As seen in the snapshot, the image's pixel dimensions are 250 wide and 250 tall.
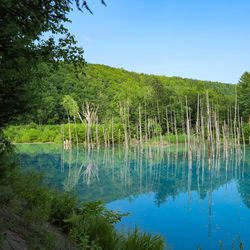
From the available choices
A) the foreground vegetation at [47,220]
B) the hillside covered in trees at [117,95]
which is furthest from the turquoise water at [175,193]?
the hillside covered in trees at [117,95]

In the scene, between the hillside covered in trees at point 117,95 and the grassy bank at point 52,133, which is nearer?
the grassy bank at point 52,133

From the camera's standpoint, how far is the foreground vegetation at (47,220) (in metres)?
5.43

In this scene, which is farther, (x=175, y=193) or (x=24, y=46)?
(x=175, y=193)

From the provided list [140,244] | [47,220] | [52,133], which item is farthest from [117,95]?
[140,244]

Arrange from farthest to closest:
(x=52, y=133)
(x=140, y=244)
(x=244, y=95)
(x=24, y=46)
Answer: (x=52, y=133) < (x=244, y=95) < (x=140, y=244) < (x=24, y=46)

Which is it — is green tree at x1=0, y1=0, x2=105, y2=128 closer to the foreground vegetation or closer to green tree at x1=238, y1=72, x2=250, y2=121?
the foreground vegetation

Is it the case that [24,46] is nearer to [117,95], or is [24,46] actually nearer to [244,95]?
[244,95]

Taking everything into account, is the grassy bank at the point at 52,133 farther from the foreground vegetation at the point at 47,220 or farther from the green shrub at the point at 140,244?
the green shrub at the point at 140,244

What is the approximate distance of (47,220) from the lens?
6.95m

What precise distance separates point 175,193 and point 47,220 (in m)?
14.9

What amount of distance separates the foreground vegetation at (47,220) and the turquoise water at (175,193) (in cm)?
194

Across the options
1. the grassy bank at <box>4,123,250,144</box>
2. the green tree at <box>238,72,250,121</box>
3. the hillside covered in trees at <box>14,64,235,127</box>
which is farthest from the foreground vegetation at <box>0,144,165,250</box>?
the green tree at <box>238,72,250,121</box>

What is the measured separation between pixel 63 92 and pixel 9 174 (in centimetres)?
8454

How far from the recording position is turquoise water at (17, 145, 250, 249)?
13047 millimetres
